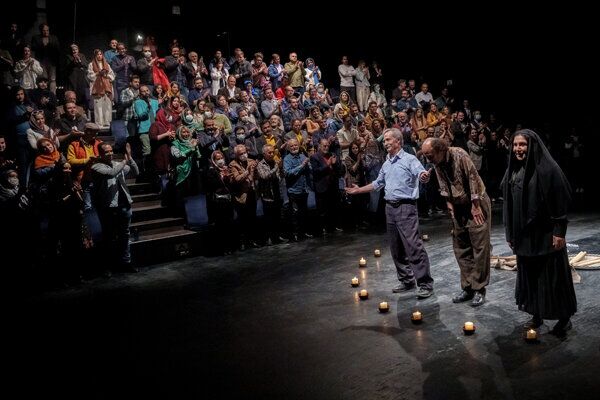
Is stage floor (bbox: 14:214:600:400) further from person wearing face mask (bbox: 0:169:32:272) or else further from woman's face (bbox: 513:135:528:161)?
woman's face (bbox: 513:135:528:161)

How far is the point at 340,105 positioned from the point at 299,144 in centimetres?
337

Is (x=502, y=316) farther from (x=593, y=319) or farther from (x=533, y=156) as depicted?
(x=533, y=156)

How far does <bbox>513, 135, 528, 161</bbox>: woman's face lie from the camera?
4.33 m

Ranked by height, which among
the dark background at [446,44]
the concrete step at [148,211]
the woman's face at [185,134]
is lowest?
the concrete step at [148,211]

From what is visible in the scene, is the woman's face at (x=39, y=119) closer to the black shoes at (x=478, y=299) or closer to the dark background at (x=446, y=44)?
the black shoes at (x=478, y=299)

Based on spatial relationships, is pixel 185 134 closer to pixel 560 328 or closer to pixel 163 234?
pixel 163 234

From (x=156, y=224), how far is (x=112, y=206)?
1.36 m

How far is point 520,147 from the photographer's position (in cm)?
436

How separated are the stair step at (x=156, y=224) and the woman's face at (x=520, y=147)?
646 centimetres

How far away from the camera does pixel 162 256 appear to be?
878 cm

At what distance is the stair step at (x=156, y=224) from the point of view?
29.7ft

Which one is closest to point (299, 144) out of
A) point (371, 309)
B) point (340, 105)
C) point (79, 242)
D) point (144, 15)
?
point (340, 105)

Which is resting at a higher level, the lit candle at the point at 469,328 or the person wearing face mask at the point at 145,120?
the person wearing face mask at the point at 145,120

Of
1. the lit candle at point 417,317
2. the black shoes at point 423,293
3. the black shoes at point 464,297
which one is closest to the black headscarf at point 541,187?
the lit candle at point 417,317
